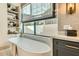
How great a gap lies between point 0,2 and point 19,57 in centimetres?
63

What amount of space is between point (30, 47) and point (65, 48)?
422 mm

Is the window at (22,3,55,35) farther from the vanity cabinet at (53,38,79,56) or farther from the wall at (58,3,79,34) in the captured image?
the vanity cabinet at (53,38,79,56)

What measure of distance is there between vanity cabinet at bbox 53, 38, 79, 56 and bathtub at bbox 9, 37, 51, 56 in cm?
11

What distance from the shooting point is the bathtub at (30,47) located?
5.18ft

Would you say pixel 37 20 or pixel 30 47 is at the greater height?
pixel 37 20

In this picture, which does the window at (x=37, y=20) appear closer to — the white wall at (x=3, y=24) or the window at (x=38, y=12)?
the window at (x=38, y=12)

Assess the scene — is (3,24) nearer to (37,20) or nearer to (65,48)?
(37,20)

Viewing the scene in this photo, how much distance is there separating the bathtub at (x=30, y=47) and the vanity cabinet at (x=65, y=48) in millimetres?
105

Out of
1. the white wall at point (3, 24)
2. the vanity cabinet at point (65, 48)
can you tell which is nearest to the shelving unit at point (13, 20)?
the white wall at point (3, 24)

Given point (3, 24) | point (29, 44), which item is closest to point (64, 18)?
point (29, 44)

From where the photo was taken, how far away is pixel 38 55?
5.10ft

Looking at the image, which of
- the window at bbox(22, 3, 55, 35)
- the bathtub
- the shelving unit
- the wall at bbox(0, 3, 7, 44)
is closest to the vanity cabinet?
the bathtub

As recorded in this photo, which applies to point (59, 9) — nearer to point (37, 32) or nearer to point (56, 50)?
point (37, 32)

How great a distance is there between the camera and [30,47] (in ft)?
5.32
